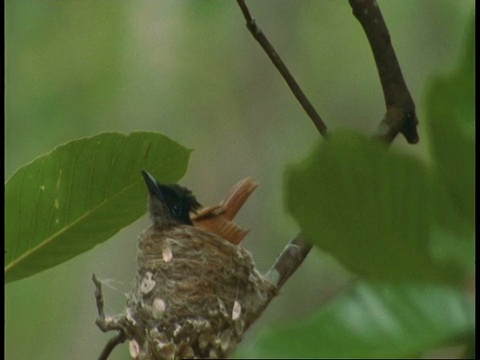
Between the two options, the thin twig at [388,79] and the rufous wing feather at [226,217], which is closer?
the thin twig at [388,79]

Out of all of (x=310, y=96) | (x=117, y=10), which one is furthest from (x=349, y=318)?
(x=117, y=10)

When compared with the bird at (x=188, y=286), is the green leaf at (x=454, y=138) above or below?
above

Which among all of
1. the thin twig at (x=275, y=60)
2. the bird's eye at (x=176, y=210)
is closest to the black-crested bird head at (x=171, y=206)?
the bird's eye at (x=176, y=210)

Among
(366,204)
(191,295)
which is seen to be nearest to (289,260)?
(191,295)

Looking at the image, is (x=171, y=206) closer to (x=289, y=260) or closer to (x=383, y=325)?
(x=289, y=260)

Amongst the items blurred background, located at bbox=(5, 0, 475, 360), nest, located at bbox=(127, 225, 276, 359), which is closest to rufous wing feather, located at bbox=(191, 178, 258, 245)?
nest, located at bbox=(127, 225, 276, 359)

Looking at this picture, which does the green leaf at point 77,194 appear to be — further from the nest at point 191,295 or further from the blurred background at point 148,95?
the blurred background at point 148,95
